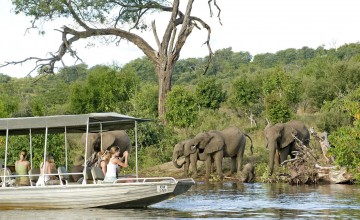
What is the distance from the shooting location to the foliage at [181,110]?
43000 millimetres

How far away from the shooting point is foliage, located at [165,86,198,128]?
4300 cm

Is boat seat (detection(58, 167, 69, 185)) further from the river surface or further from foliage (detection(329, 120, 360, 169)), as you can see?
foliage (detection(329, 120, 360, 169))

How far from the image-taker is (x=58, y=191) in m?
21.0

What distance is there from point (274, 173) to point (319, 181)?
2.45 meters

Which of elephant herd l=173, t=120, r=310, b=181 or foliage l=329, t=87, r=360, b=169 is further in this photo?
elephant herd l=173, t=120, r=310, b=181

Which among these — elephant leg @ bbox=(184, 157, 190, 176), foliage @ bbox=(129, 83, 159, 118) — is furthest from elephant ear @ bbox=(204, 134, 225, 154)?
foliage @ bbox=(129, 83, 159, 118)

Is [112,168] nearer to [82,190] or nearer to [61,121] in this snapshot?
[82,190]

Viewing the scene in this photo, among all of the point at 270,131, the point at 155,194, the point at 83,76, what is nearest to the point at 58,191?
the point at 155,194

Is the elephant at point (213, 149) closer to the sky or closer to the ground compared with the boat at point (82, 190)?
closer to the sky

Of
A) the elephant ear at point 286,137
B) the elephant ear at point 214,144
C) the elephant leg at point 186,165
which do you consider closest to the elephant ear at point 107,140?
the elephant leg at point 186,165

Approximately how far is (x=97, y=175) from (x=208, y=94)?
36558 mm

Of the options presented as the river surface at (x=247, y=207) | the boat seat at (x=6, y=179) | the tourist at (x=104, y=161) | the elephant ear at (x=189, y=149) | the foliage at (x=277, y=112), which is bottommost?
the river surface at (x=247, y=207)

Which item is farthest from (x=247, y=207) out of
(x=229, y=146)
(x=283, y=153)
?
(x=229, y=146)

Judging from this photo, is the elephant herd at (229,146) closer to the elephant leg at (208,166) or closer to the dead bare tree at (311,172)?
the elephant leg at (208,166)
